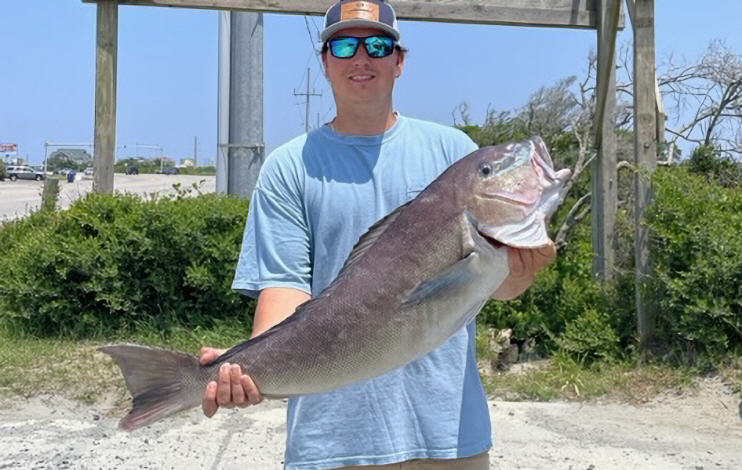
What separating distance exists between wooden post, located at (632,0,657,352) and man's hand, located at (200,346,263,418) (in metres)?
4.69

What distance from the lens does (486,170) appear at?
198cm

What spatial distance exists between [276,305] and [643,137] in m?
4.62

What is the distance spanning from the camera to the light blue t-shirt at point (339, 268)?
225 cm

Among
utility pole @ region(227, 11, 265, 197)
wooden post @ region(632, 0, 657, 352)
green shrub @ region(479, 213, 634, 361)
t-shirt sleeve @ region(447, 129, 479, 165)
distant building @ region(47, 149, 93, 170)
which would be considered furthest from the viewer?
distant building @ region(47, 149, 93, 170)

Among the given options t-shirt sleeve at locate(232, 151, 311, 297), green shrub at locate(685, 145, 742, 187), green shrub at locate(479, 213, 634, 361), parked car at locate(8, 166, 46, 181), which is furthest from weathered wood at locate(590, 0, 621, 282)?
parked car at locate(8, 166, 46, 181)

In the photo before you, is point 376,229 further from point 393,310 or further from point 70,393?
point 70,393

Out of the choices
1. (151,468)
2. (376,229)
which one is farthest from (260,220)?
(151,468)

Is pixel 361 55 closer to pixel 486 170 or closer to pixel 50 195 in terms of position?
pixel 486 170

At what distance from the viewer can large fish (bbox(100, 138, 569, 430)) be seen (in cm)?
191

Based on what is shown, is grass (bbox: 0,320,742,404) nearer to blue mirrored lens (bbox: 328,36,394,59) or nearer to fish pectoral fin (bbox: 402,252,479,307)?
blue mirrored lens (bbox: 328,36,394,59)

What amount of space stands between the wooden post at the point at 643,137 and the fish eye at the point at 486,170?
4447mm

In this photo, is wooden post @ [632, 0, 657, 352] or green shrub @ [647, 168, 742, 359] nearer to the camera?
green shrub @ [647, 168, 742, 359]

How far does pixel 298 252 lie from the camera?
2293 mm

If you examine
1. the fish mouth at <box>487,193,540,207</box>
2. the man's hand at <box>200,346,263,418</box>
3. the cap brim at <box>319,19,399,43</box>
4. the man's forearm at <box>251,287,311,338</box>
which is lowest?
the man's hand at <box>200,346,263,418</box>
